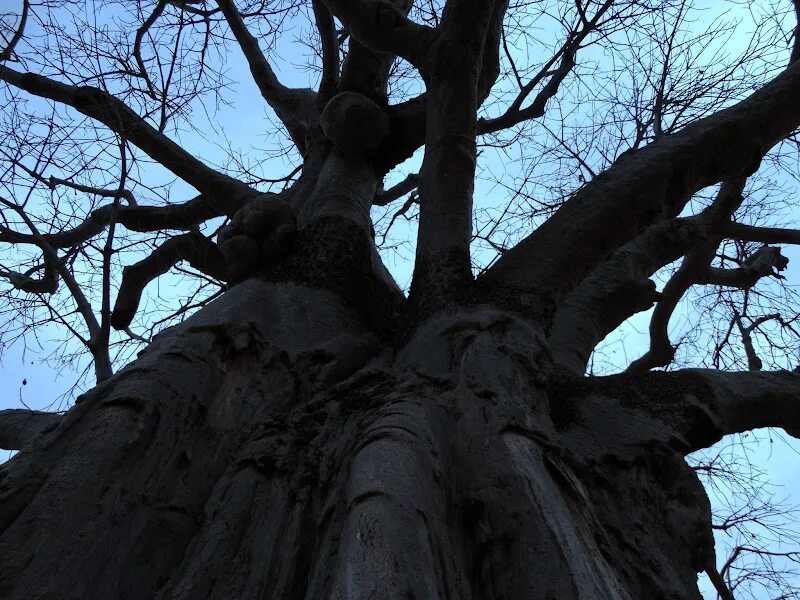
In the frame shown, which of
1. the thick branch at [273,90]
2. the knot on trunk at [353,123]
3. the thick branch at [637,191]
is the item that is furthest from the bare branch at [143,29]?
the thick branch at [637,191]

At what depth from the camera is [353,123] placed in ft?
11.2

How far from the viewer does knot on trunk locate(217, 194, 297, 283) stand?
2799 millimetres

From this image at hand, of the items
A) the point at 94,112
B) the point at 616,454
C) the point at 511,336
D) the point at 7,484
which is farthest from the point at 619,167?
the point at 94,112

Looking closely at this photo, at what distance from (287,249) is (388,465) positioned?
1610 millimetres

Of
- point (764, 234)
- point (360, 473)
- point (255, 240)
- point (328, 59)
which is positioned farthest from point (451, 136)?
point (764, 234)

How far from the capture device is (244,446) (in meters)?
1.87

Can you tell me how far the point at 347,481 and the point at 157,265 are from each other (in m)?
2.35

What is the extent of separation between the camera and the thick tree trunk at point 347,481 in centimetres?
132

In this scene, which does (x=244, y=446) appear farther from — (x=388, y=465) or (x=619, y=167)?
(x=619, y=167)

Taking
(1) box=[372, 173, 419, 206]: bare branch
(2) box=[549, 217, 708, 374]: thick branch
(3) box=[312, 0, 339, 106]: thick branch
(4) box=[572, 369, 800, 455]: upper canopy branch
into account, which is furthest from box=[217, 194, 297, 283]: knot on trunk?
(1) box=[372, 173, 419, 206]: bare branch

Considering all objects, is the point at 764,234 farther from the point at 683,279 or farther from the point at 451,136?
the point at 451,136

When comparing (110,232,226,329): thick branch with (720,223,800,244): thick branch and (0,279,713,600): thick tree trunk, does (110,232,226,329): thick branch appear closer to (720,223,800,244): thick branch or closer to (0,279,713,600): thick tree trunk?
(0,279,713,600): thick tree trunk

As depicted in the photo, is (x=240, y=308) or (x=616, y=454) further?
(x=240, y=308)

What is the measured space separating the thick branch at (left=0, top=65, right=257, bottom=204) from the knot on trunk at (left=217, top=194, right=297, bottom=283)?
0.86 meters
